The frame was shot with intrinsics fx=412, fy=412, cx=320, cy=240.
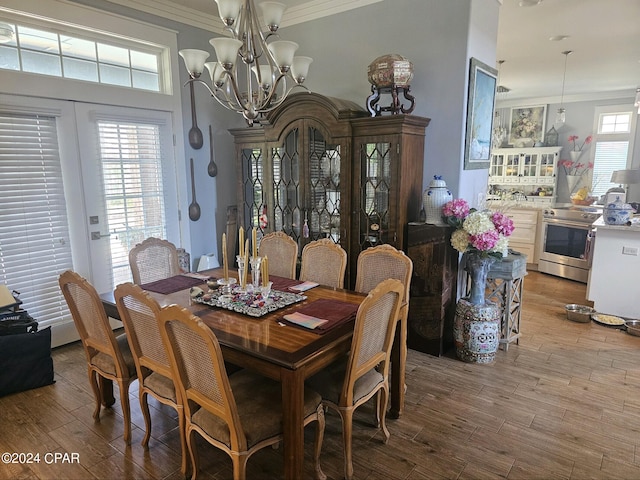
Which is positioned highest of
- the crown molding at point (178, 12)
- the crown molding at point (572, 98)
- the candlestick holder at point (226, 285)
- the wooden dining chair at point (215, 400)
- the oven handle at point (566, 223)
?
the crown molding at point (178, 12)

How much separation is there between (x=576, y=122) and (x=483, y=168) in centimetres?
512

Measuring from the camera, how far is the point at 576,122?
7.50 meters

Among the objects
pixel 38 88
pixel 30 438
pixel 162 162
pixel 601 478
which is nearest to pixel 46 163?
pixel 38 88

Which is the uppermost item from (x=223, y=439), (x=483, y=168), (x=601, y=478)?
(x=483, y=168)

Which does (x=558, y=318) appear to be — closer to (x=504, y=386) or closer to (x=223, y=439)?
(x=504, y=386)

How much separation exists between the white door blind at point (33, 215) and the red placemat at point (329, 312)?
2.32m

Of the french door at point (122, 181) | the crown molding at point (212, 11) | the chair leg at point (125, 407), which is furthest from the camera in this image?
the crown molding at point (212, 11)

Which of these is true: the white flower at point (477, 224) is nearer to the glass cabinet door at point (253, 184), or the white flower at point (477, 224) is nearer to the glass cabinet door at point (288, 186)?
the glass cabinet door at point (288, 186)

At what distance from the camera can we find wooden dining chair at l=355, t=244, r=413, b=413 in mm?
2379

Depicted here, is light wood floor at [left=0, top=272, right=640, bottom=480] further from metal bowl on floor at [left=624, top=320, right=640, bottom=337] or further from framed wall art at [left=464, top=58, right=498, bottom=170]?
framed wall art at [left=464, top=58, right=498, bottom=170]

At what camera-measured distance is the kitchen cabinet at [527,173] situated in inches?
295

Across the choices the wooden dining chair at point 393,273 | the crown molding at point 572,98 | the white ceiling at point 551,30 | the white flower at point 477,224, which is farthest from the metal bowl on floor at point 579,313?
the crown molding at point 572,98

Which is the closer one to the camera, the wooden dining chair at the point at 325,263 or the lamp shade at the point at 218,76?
the lamp shade at the point at 218,76

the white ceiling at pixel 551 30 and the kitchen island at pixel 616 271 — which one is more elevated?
the white ceiling at pixel 551 30
